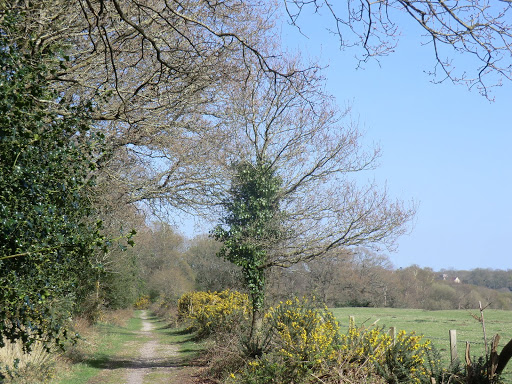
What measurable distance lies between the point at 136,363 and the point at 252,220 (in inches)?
229

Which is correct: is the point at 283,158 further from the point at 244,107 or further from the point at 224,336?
the point at 224,336

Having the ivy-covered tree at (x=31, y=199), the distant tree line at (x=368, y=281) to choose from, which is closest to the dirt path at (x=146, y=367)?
the ivy-covered tree at (x=31, y=199)

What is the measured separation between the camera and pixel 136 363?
16703 millimetres

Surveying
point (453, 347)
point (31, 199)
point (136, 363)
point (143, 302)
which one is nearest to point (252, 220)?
point (136, 363)

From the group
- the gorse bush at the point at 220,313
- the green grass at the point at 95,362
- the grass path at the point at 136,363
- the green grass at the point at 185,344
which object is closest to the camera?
the green grass at the point at 95,362

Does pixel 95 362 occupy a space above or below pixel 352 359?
below

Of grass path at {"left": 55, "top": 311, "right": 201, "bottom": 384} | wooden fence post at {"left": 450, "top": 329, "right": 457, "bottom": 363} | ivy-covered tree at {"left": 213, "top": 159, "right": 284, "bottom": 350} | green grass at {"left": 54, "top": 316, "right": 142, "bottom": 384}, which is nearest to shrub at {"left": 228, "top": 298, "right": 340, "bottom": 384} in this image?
wooden fence post at {"left": 450, "top": 329, "right": 457, "bottom": 363}

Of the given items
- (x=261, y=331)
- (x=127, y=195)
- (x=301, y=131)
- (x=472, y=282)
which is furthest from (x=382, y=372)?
(x=472, y=282)

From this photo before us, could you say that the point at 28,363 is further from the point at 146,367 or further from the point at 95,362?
the point at 95,362

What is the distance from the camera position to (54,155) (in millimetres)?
6121

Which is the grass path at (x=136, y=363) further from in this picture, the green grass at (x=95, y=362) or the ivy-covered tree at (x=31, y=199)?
the ivy-covered tree at (x=31, y=199)

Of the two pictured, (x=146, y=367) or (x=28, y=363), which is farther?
(x=146, y=367)

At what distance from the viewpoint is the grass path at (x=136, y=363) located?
1345cm

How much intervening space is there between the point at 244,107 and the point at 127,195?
5109 mm
